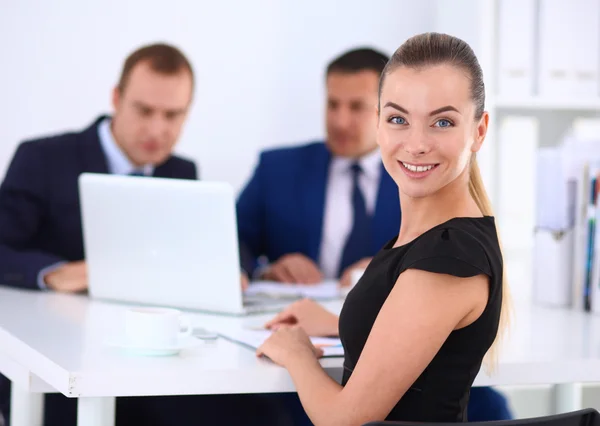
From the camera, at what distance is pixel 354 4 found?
379 centimetres

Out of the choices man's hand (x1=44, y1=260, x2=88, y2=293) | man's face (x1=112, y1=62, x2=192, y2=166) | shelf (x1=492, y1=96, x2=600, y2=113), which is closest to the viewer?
man's hand (x1=44, y1=260, x2=88, y2=293)

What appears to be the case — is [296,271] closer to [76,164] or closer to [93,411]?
[76,164]

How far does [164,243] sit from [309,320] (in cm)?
46

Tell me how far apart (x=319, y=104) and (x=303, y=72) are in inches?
5.9

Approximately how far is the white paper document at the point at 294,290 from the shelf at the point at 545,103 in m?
1.08

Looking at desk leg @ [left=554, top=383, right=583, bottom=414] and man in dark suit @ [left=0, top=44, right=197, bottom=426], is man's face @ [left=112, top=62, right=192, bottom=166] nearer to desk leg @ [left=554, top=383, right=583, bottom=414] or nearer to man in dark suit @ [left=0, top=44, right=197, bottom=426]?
man in dark suit @ [left=0, top=44, right=197, bottom=426]

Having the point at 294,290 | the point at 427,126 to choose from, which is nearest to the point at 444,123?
the point at 427,126

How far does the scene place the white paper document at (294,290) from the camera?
2.35m

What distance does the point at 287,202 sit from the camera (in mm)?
3203

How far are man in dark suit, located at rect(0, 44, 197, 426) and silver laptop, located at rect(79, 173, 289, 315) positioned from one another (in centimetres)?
19

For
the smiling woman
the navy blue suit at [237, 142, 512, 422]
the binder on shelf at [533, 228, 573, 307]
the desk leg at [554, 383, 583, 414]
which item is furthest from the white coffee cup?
the navy blue suit at [237, 142, 512, 422]

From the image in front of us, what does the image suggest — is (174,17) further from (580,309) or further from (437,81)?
(437,81)

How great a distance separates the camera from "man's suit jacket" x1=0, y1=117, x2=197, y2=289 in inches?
107

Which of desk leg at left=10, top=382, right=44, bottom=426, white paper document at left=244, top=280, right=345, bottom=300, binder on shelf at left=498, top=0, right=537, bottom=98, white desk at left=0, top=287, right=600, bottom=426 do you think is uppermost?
binder on shelf at left=498, top=0, right=537, bottom=98
